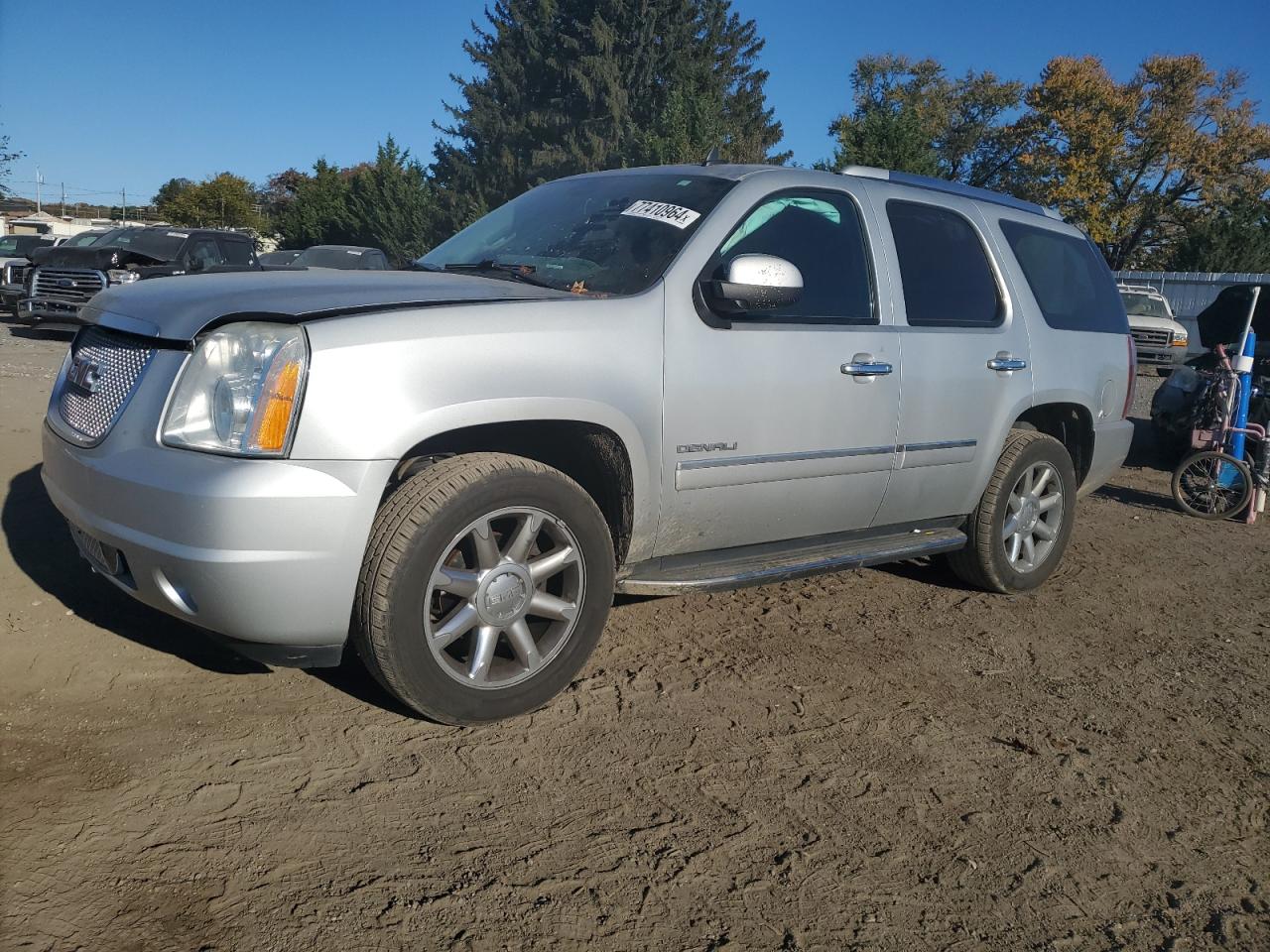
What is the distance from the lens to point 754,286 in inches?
137

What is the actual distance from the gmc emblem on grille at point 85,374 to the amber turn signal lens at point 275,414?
0.81 meters

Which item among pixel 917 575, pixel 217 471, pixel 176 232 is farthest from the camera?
pixel 176 232

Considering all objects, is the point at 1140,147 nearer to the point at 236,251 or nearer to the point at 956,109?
the point at 956,109

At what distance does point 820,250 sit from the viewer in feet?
13.6

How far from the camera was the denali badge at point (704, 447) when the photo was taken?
3535 millimetres

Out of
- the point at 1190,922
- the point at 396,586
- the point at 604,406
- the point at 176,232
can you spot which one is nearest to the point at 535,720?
the point at 396,586

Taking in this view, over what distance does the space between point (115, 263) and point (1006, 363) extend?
47.3 ft

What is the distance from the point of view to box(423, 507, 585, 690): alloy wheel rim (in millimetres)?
3098

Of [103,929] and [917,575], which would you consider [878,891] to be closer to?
[103,929]

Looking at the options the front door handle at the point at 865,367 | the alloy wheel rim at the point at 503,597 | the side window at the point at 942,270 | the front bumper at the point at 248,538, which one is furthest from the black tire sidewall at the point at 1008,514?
the front bumper at the point at 248,538

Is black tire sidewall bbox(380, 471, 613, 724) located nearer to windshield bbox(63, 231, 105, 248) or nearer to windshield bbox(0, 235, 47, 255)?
windshield bbox(63, 231, 105, 248)

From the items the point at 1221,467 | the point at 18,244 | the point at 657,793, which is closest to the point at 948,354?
the point at 657,793

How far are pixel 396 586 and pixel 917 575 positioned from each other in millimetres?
3274

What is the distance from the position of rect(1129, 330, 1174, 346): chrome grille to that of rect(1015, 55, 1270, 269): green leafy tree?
904 inches
